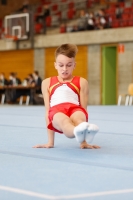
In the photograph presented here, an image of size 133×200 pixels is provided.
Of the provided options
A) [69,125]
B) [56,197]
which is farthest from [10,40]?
[56,197]

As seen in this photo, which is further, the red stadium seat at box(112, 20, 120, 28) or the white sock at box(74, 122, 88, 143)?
the red stadium seat at box(112, 20, 120, 28)

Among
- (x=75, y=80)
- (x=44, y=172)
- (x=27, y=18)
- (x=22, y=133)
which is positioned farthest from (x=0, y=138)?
(x=27, y=18)

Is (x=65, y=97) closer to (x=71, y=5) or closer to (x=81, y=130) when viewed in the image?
(x=81, y=130)

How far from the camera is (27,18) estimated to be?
22734mm

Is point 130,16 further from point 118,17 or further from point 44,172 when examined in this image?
point 44,172

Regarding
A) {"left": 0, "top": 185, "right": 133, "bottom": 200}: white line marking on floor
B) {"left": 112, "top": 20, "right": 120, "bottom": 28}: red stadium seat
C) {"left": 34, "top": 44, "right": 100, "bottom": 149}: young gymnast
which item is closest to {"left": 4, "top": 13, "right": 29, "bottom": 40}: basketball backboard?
{"left": 112, "top": 20, "right": 120, "bottom": 28}: red stadium seat

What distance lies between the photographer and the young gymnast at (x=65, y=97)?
14.2 feet

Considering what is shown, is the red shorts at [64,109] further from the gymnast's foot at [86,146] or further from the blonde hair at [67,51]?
the blonde hair at [67,51]

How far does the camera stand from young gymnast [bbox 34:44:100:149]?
434 centimetres

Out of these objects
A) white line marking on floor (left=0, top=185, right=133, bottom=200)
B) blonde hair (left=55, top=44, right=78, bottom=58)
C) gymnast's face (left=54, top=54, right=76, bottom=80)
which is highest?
blonde hair (left=55, top=44, right=78, bottom=58)

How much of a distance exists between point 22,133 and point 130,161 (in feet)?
8.81

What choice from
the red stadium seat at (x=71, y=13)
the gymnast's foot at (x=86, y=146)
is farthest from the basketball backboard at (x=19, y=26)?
the gymnast's foot at (x=86, y=146)

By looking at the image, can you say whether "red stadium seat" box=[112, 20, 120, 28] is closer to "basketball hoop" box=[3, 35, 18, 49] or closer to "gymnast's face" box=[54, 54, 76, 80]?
"basketball hoop" box=[3, 35, 18, 49]

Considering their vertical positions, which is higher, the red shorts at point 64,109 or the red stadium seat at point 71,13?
the red stadium seat at point 71,13
